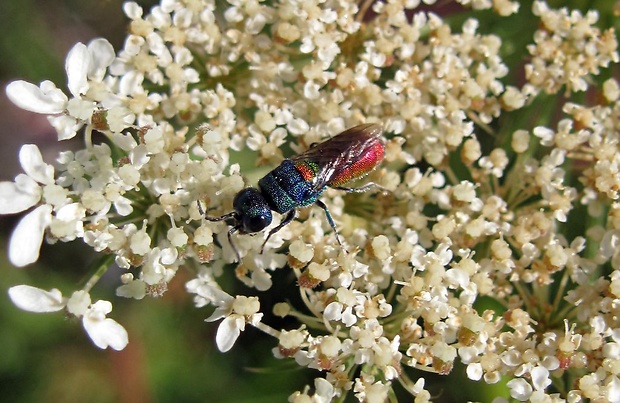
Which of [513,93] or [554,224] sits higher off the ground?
[513,93]

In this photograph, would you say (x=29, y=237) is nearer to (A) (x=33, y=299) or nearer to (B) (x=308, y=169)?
(A) (x=33, y=299)

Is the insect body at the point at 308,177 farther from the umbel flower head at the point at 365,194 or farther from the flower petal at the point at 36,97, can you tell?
the flower petal at the point at 36,97

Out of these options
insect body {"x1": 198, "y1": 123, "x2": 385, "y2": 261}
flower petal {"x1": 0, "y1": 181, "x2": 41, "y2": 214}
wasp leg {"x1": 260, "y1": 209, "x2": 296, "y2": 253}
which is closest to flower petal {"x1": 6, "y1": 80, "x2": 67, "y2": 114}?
flower petal {"x1": 0, "y1": 181, "x2": 41, "y2": 214}

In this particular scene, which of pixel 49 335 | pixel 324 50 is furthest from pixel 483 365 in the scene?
pixel 49 335

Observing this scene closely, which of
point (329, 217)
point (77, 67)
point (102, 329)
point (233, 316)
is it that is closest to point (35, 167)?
point (77, 67)

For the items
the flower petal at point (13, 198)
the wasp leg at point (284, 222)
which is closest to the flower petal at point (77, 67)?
the flower petal at point (13, 198)

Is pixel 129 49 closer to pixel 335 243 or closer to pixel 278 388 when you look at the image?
pixel 335 243

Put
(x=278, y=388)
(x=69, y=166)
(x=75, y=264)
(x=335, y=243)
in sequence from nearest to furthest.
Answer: (x=69, y=166), (x=335, y=243), (x=278, y=388), (x=75, y=264)
